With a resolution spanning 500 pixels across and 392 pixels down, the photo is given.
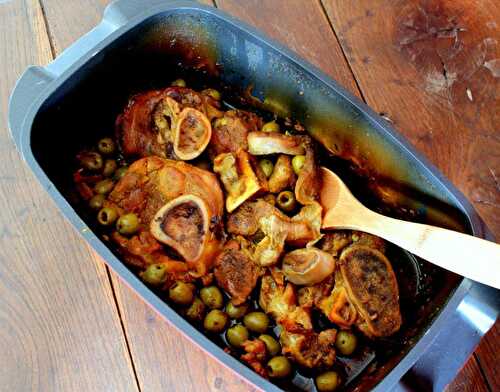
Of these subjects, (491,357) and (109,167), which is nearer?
(491,357)

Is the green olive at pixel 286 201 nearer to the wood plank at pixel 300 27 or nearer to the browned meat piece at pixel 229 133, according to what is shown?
the browned meat piece at pixel 229 133

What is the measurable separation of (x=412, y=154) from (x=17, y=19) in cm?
119

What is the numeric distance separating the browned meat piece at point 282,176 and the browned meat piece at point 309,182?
0.13ft

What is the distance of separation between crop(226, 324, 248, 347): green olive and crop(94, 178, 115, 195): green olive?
460 millimetres

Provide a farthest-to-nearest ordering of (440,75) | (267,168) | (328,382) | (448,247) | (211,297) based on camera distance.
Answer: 1. (440,75)
2. (267,168)
3. (211,297)
4. (328,382)
5. (448,247)

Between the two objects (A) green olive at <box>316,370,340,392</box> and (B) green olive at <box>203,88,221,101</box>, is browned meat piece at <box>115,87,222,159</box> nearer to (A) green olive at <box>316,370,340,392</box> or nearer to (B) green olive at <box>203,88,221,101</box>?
(B) green olive at <box>203,88,221,101</box>

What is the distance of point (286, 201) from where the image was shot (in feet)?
4.71

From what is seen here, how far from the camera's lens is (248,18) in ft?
5.53

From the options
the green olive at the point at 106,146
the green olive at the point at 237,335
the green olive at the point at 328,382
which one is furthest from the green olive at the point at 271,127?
the green olive at the point at 328,382

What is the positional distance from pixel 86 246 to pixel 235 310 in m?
0.41

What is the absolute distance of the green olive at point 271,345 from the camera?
1311 mm

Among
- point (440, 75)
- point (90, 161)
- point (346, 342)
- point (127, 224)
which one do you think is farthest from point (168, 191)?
point (440, 75)

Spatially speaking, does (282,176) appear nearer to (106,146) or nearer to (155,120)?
(155,120)

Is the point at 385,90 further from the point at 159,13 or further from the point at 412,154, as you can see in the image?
the point at 159,13
